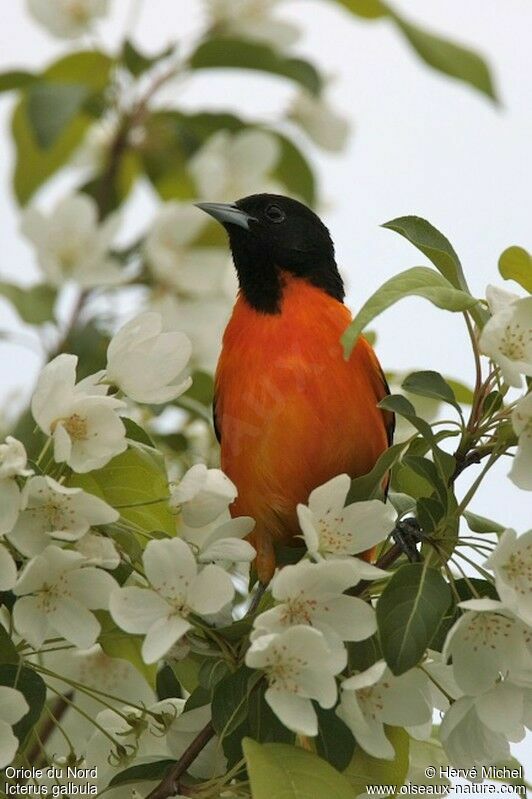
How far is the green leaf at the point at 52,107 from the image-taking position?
4.25 m

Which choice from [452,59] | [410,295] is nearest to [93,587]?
[410,295]

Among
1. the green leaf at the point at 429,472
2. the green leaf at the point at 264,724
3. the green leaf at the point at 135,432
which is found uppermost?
the green leaf at the point at 429,472

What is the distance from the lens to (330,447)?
341cm

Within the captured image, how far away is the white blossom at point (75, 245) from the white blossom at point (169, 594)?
6.36 feet

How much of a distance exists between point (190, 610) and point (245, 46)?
114 inches

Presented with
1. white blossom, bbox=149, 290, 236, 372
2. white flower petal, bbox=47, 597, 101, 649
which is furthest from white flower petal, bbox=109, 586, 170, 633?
white blossom, bbox=149, 290, 236, 372

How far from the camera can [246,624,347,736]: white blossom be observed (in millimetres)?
2205

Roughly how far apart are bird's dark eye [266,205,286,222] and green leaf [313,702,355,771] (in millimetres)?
1972

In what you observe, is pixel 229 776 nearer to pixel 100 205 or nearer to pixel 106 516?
pixel 106 516

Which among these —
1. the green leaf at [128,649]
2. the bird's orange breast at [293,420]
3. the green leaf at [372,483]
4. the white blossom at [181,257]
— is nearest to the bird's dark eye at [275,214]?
the white blossom at [181,257]

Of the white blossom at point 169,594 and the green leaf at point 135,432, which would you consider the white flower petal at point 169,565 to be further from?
the green leaf at point 135,432

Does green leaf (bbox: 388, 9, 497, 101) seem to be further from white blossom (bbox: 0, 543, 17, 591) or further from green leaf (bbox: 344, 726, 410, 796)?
white blossom (bbox: 0, 543, 17, 591)

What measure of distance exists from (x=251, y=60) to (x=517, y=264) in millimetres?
2503

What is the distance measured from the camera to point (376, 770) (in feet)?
8.34
